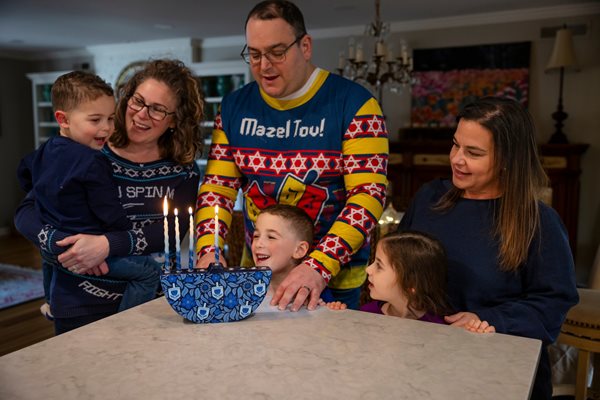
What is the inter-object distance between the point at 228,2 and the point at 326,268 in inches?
166

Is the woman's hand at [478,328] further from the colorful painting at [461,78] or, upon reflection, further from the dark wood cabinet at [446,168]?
the colorful painting at [461,78]

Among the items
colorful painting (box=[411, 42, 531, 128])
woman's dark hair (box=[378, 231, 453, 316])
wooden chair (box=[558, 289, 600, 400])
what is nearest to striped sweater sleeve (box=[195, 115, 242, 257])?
woman's dark hair (box=[378, 231, 453, 316])

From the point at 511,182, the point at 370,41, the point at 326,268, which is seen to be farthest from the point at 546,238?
the point at 370,41

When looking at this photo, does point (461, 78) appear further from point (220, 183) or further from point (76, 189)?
point (76, 189)

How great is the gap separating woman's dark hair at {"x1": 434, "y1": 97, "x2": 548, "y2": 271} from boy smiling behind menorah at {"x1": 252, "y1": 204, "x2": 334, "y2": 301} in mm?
505

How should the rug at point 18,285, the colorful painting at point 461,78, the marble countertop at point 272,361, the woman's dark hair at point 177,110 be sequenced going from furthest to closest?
the colorful painting at point 461,78
the rug at point 18,285
the woman's dark hair at point 177,110
the marble countertop at point 272,361

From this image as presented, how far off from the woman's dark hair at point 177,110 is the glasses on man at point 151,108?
0.04 meters

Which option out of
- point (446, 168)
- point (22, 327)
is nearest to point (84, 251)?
point (22, 327)

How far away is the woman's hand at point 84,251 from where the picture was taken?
1404mm

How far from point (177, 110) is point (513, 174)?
0.93m

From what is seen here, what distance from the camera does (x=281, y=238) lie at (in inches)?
57.5

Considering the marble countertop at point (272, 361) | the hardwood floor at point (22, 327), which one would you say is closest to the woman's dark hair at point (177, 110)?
the marble countertop at point (272, 361)

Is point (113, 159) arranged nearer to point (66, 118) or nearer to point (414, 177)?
point (66, 118)

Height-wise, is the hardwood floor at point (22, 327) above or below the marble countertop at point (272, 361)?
below
